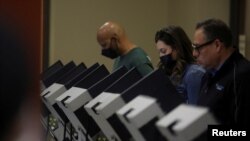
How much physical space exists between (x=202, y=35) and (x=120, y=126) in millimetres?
774

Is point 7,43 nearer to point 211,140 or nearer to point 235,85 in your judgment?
point 211,140

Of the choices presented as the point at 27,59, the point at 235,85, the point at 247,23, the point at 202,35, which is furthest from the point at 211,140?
the point at 247,23

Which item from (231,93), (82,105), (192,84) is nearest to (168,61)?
(192,84)

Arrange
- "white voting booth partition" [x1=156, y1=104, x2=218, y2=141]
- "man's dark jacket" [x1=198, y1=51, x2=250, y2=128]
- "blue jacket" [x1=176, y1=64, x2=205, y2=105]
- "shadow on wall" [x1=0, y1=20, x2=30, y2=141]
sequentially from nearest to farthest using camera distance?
"white voting booth partition" [x1=156, y1=104, x2=218, y2=141]
"shadow on wall" [x1=0, y1=20, x2=30, y2=141]
"man's dark jacket" [x1=198, y1=51, x2=250, y2=128]
"blue jacket" [x1=176, y1=64, x2=205, y2=105]

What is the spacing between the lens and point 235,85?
2578mm

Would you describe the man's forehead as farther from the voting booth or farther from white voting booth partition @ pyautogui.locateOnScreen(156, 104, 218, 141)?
white voting booth partition @ pyautogui.locateOnScreen(156, 104, 218, 141)

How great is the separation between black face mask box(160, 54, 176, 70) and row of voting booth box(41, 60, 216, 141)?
0.47 m

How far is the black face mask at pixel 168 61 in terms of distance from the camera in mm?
3480

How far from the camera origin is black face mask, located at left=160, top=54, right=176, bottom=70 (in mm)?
3480

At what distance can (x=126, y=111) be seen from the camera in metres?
1.73

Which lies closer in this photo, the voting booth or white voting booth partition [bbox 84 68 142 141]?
white voting booth partition [bbox 84 68 142 141]

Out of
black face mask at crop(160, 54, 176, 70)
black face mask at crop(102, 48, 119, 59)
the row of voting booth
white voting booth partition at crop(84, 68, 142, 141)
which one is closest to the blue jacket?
black face mask at crop(160, 54, 176, 70)

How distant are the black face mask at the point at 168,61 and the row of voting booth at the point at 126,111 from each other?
47 cm

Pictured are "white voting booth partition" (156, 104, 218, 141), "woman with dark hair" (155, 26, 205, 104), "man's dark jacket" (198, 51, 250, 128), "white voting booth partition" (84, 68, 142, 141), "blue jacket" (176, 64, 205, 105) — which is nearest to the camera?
"white voting booth partition" (156, 104, 218, 141)
